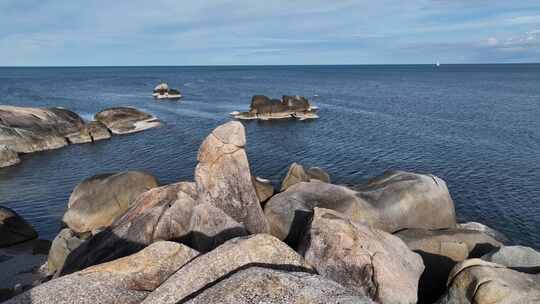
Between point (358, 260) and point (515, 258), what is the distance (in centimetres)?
716

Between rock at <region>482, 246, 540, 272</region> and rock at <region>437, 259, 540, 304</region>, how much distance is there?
191 centimetres

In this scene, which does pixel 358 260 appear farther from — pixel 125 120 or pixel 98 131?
pixel 125 120

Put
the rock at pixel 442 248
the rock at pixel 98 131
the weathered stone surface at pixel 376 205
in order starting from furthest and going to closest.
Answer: the rock at pixel 98 131, the weathered stone surface at pixel 376 205, the rock at pixel 442 248

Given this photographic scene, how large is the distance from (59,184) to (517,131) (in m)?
60.6

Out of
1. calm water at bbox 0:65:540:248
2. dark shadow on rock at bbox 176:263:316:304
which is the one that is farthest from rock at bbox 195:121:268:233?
calm water at bbox 0:65:540:248

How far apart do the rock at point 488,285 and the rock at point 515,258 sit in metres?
1.91

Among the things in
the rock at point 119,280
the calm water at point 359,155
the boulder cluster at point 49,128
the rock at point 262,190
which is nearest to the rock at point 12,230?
the calm water at point 359,155

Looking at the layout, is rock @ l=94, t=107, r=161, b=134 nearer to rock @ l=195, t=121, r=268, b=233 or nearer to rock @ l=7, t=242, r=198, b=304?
rock @ l=195, t=121, r=268, b=233

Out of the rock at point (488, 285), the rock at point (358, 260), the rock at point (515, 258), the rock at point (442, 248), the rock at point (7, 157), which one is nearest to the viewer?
the rock at point (488, 285)

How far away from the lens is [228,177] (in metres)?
22.2

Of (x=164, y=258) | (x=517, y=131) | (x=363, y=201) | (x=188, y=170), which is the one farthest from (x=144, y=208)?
(x=517, y=131)

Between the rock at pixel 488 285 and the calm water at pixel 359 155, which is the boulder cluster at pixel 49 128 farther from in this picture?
the rock at pixel 488 285

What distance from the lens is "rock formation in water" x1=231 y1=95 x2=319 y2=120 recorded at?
8062 centimetres

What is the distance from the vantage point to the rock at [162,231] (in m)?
17.8
